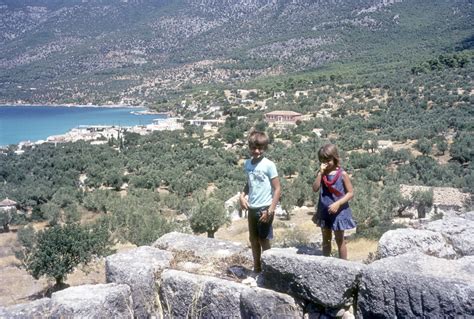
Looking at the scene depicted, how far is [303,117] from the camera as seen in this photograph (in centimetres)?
6994

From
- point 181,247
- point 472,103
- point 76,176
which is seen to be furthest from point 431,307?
point 472,103

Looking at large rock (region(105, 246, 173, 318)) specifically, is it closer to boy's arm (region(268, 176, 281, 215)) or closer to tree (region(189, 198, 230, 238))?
boy's arm (region(268, 176, 281, 215))

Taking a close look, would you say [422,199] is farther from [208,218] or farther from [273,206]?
[273,206]

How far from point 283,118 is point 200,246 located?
62506 mm

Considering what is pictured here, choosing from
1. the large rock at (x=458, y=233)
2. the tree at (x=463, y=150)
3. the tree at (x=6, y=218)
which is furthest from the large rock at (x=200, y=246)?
the tree at (x=463, y=150)

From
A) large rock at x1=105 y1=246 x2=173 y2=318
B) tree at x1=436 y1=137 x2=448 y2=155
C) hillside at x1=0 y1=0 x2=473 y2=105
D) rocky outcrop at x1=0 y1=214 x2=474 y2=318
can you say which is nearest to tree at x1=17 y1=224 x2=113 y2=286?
rocky outcrop at x1=0 y1=214 x2=474 y2=318

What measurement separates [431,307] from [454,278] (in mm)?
327

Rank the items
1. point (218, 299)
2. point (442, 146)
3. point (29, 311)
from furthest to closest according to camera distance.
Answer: point (442, 146) < point (218, 299) < point (29, 311)

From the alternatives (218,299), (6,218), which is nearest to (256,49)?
(6,218)

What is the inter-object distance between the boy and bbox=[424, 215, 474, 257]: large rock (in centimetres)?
203

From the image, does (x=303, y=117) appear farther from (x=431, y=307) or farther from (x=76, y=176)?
(x=431, y=307)

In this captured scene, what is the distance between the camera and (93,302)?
495 cm

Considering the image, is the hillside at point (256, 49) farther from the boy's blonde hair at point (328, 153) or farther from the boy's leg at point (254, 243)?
the boy's leg at point (254, 243)

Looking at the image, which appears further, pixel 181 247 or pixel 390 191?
pixel 390 191
